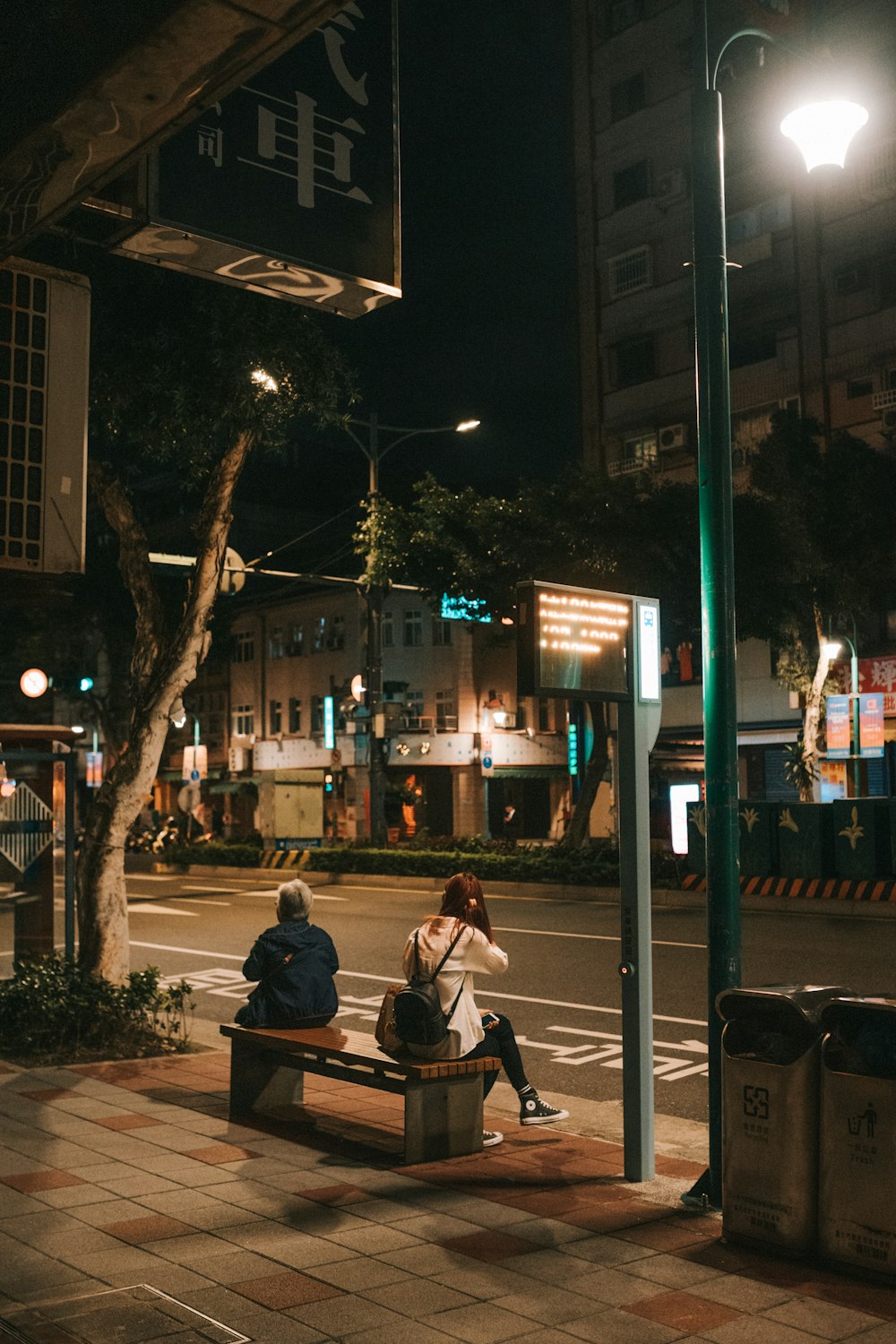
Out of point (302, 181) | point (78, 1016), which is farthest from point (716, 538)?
point (78, 1016)

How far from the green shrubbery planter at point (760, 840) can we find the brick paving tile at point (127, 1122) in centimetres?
1662

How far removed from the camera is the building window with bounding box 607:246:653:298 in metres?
38.5

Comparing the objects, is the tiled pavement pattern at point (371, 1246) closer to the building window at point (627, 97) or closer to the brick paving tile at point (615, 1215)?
the brick paving tile at point (615, 1215)

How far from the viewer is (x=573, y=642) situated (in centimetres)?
629

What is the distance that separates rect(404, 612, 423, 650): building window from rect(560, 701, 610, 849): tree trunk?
66.3 ft

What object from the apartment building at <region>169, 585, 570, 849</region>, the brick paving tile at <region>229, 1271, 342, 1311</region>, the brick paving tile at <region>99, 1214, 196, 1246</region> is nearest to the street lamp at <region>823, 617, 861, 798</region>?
the apartment building at <region>169, 585, 570, 849</region>

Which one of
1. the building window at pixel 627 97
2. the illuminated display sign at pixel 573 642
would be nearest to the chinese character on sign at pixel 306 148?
the illuminated display sign at pixel 573 642

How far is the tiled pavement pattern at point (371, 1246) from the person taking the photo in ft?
14.6

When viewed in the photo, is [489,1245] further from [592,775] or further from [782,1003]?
[592,775]

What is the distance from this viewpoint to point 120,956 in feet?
33.6

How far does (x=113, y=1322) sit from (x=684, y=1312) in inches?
76.4

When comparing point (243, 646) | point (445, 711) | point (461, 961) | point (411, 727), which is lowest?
point (461, 961)

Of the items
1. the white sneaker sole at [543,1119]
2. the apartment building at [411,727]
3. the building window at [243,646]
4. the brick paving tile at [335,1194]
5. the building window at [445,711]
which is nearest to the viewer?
the brick paving tile at [335,1194]

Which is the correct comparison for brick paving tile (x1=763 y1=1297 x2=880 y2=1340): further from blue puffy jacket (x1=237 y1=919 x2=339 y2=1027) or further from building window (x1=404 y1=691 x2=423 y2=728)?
building window (x1=404 y1=691 x2=423 y2=728)
